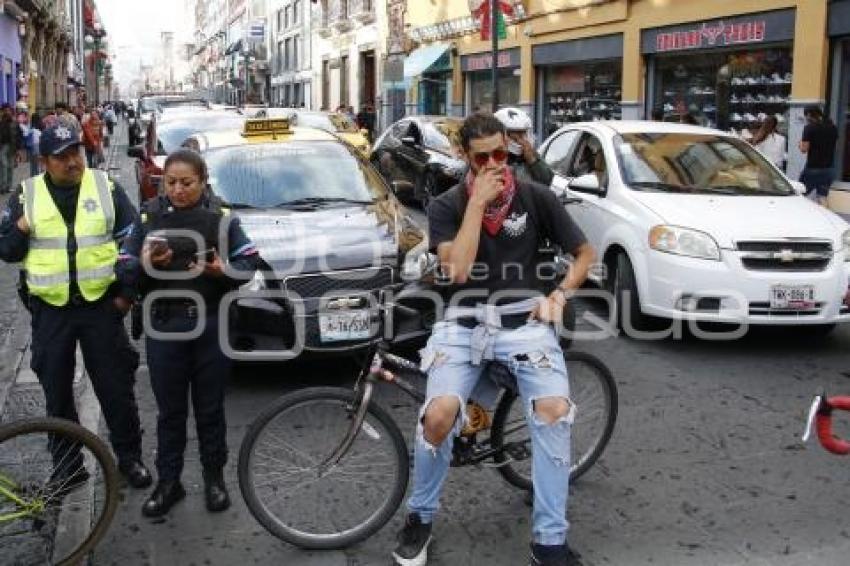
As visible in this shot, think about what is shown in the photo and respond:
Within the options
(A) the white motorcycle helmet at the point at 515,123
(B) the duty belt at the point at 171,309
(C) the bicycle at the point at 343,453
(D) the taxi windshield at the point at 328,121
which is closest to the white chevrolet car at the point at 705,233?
(A) the white motorcycle helmet at the point at 515,123

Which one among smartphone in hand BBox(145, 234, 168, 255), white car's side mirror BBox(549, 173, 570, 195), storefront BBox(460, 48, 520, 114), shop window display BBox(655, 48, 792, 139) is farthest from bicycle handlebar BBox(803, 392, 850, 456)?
storefront BBox(460, 48, 520, 114)

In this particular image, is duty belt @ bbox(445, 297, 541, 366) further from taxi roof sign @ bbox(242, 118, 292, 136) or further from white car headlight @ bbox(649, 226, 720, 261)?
taxi roof sign @ bbox(242, 118, 292, 136)

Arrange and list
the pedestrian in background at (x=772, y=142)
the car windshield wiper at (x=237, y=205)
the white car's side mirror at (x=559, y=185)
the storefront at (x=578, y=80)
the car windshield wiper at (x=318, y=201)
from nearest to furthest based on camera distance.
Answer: the car windshield wiper at (x=237, y=205), the car windshield wiper at (x=318, y=201), the white car's side mirror at (x=559, y=185), the pedestrian in background at (x=772, y=142), the storefront at (x=578, y=80)

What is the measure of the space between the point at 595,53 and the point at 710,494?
17.7 m

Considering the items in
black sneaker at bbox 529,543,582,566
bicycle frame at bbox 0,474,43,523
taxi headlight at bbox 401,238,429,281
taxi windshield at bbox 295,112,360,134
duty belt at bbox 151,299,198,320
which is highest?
taxi windshield at bbox 295,112,360,134

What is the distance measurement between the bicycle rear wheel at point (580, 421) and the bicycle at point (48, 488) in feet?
5.27

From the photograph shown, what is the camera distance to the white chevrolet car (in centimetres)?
666

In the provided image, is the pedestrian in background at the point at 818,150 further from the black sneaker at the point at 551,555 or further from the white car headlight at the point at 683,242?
the black sneaker at the point at 551,555

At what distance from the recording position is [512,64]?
83.4 feet

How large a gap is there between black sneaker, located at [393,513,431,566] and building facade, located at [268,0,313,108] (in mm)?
46989

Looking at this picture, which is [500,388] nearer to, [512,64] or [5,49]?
[512,64]

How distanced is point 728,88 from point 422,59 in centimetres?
1520

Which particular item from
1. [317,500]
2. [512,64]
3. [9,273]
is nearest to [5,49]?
[512,64]

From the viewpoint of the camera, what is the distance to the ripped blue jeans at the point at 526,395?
3.46 m
